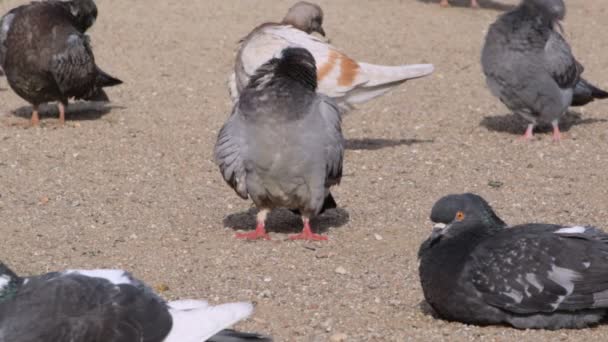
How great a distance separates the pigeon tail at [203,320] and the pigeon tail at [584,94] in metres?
6.37

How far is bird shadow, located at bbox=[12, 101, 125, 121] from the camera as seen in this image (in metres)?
10.5

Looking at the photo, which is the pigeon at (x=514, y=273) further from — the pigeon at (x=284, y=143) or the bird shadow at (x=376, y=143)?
the bird shadow at (x=376, y=143)

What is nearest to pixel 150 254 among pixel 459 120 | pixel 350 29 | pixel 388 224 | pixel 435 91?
pixel 388 224

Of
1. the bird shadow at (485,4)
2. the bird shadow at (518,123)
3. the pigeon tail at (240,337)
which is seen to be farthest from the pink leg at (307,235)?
the bird shadow at (485,4)

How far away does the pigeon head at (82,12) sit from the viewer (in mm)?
10398

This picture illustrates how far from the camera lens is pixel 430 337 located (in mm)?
5145

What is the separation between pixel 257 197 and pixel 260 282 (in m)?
0.98

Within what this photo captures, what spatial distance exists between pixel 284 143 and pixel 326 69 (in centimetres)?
239

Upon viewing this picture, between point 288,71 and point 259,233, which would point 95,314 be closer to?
point 259,233

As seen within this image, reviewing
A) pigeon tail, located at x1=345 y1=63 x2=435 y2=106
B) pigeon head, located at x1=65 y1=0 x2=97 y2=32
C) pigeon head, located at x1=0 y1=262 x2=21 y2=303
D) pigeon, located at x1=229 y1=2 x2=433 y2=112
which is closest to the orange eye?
pigeon head, located at x1=0 y1=262 x2=21 y2=303

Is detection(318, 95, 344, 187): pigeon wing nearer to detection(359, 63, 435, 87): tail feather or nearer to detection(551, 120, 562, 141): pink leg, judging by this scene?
detection(359, 63, 435, 87): tail feather

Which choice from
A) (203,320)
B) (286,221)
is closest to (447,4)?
(286,221)

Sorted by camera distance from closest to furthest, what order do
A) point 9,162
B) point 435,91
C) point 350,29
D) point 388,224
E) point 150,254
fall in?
point 150,254
point 388,224
point 9,162
point 435,91
point 350,29

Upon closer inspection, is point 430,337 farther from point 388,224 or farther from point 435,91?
point 435,91
